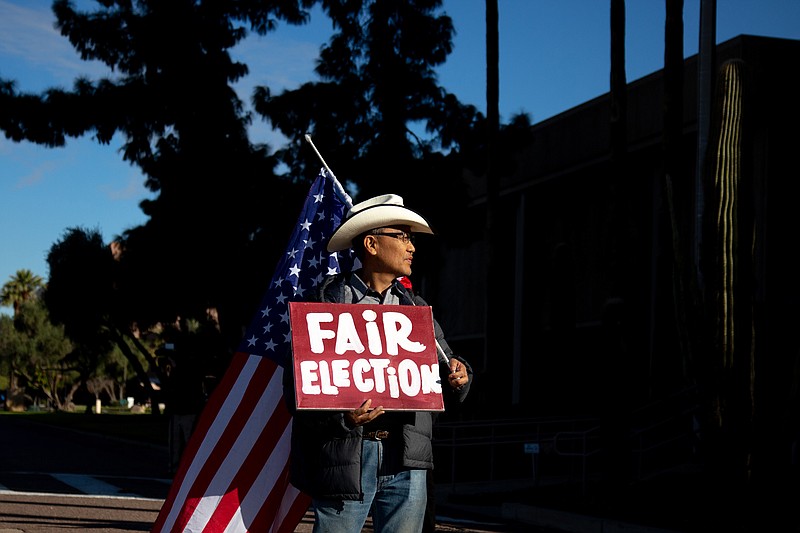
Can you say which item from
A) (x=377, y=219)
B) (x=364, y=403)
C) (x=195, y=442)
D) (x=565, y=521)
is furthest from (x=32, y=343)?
(x=364, y=403)

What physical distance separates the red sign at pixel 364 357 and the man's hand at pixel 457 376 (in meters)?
0.06

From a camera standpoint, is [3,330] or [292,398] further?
[3,330]

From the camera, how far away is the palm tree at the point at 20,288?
110312 mm

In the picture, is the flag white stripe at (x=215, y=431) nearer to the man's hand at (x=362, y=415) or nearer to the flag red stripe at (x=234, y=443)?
the flag red stripe at (x=234, y=443)

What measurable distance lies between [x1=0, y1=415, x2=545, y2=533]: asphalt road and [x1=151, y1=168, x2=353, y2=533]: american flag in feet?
18.5

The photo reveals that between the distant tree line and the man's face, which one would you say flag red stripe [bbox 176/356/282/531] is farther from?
the distant tree line

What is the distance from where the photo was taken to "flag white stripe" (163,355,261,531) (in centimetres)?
591

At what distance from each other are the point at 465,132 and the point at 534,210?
5364mm

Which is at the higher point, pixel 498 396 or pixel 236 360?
pixel 498 396

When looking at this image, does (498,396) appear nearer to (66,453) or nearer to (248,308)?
(248,308)

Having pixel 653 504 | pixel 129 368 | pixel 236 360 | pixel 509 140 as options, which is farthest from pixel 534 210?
pixel 129 368

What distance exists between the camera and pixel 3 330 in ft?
318

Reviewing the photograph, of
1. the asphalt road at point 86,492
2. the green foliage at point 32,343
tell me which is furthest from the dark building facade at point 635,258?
the green foliage at point 32,343

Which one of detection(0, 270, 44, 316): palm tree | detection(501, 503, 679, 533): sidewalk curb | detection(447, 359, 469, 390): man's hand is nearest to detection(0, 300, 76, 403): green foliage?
detection(0, 270, 44, 316): palm tree
